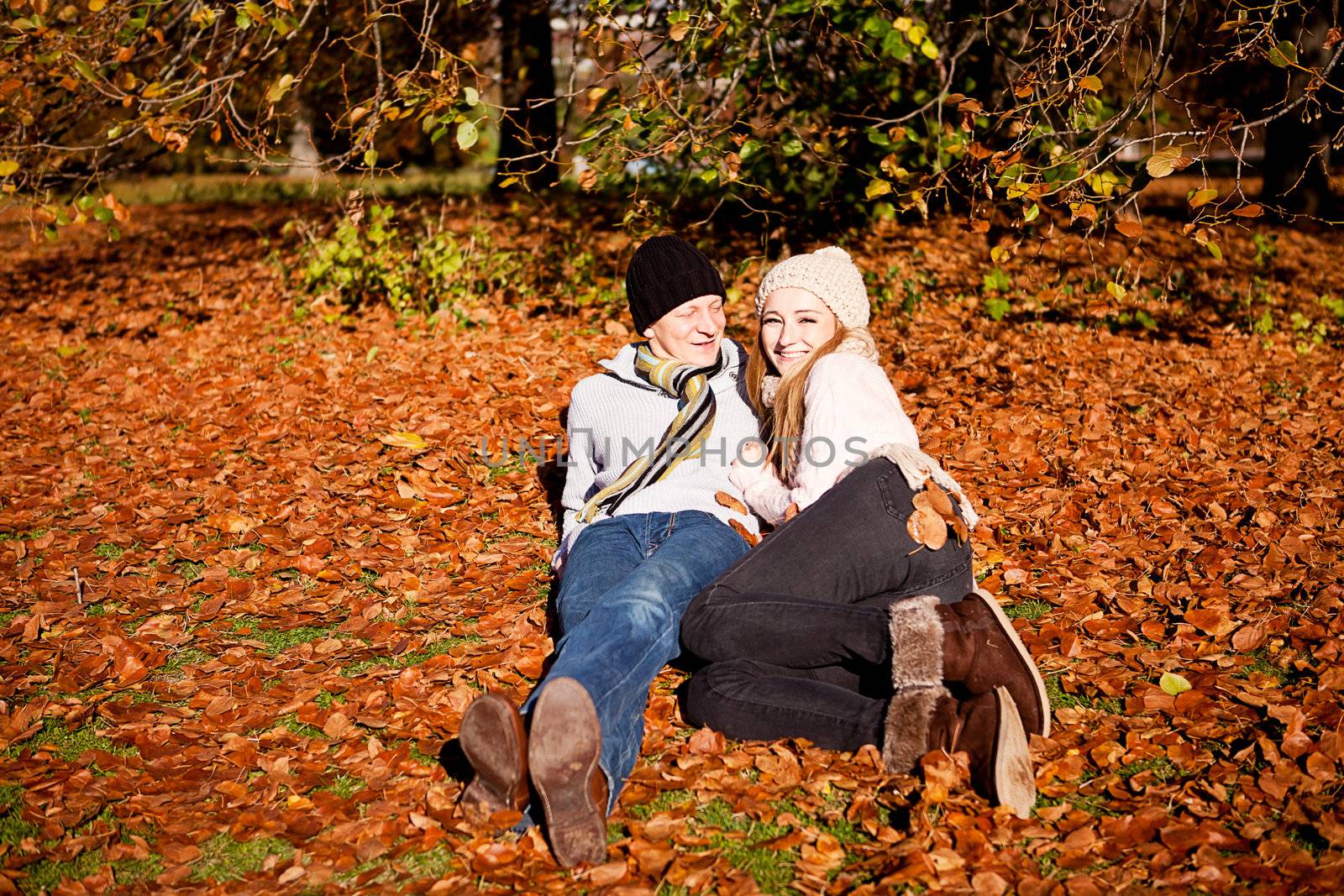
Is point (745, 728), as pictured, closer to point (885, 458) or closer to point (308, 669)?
point (885, 458)

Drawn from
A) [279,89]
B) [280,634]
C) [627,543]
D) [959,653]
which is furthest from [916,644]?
[279,89]

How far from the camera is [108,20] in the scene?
6.68 metres

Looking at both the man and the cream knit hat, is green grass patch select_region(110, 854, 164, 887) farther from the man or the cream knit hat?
the cream knit hat

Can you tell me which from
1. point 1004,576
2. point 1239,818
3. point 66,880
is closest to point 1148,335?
point 1004,576

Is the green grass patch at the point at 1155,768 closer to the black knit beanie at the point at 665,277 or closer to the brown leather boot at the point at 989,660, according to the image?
the brown leather boot at the point at 989,660

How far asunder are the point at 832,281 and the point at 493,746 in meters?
1.91

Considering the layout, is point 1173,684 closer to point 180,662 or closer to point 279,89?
point 180,662

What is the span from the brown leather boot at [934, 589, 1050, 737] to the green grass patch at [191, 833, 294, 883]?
6.22 feet

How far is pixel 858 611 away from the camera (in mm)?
2939

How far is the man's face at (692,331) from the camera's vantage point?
3.86 m

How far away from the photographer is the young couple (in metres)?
2.68

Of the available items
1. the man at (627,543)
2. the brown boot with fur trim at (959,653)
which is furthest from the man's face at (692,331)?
the brown boot with fur trim at (959,653)

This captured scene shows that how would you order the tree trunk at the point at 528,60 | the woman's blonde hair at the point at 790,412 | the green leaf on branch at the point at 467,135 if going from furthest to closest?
the tree trunk at the point at 528,60, the green leaf on branch at the point at 467,135, the woman's blonde hair at the point at 790,412

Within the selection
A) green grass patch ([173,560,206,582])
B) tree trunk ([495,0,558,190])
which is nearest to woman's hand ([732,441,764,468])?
green grass patch ([173,560,206,582])
